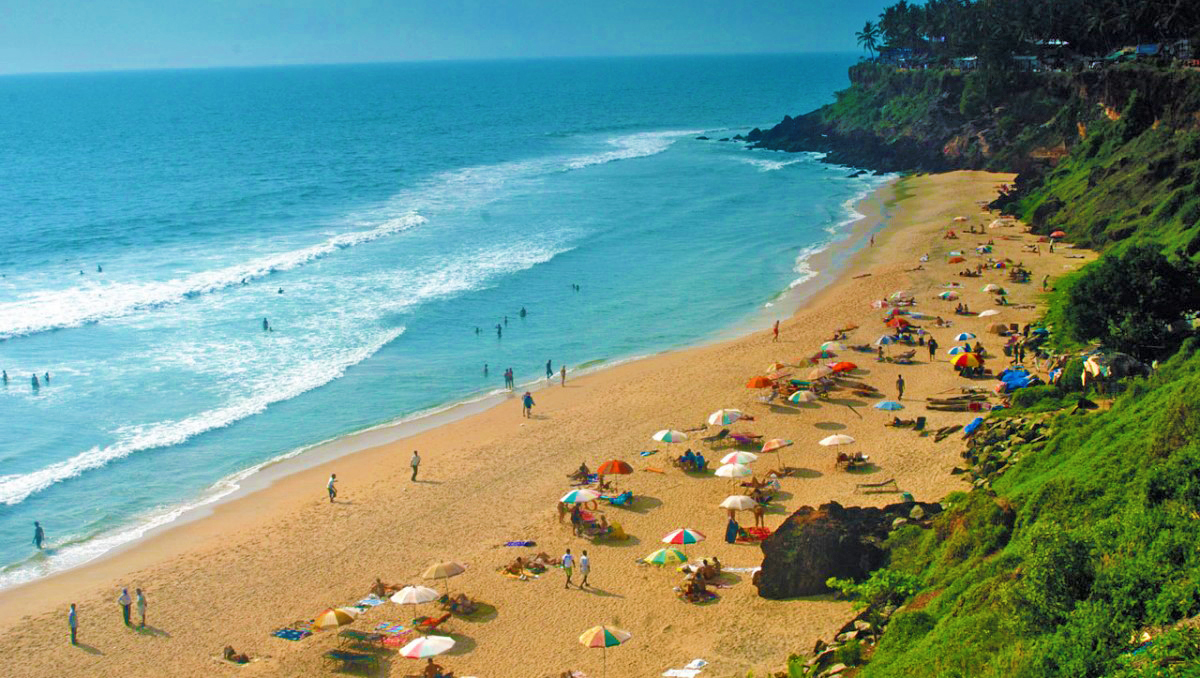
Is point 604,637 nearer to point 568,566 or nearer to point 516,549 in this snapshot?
point 568,566

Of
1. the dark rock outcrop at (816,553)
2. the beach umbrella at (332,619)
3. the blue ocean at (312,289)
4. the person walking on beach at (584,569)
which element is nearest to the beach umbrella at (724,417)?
the person walking on beach at (584,569)

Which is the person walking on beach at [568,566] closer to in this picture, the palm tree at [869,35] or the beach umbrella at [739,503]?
the beach umbrella at [739,503]

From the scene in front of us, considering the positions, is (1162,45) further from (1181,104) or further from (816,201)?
(816,201)

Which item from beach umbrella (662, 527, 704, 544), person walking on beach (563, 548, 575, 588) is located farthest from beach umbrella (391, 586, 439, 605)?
beach umbrella (662, 527, 704, 544)

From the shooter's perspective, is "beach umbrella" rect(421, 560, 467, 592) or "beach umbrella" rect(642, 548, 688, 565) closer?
"beach umbrella" rect(421, 560, 467, 592)

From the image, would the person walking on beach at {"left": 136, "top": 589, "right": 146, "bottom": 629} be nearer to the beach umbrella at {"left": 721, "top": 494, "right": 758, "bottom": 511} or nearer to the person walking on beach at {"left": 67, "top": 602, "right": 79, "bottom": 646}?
the person walking on beach at {"left": 67, "top": 602, "right": 79, "bottom": 646}

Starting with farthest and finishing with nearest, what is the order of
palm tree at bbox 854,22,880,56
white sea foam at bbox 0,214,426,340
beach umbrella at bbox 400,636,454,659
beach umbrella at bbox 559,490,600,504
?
palm tree at bbox 854,22,880,56
white sea foam at bbox 0,214,426,340
beach umbrella at bbox 559,490,600,504
beach umbrella at bbox 400,636,454,659

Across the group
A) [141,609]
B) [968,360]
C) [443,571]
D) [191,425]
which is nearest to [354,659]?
[443,571]
